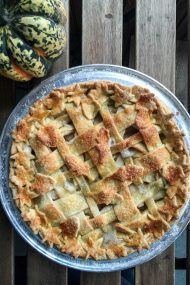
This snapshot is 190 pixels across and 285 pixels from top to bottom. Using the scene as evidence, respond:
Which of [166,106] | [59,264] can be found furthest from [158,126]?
[59,264]

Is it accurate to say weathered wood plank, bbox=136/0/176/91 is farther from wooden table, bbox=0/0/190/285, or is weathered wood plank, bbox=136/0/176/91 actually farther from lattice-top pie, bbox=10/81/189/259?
lattice-top pie, bbox=10/81/189/259

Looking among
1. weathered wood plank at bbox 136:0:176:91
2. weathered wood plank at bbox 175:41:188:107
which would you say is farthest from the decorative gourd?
weathered wood plank at bbox 175:41:188:107

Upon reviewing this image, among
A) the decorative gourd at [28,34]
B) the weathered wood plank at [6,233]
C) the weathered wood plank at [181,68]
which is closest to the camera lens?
the decorative gourd at [28,34]

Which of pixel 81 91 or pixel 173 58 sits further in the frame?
pixel 173 58

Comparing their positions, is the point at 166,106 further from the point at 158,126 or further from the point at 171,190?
the point at 171,190

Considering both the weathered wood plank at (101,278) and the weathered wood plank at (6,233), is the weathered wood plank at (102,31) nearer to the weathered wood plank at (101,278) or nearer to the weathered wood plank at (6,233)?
the weathered wood plank at (6,233)

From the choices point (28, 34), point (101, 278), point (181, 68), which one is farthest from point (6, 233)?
point (181, 68)

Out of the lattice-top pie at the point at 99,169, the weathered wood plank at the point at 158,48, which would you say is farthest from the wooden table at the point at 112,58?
the lattice-top pie at the point at 99,169

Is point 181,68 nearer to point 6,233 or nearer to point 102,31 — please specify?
point 102,31
